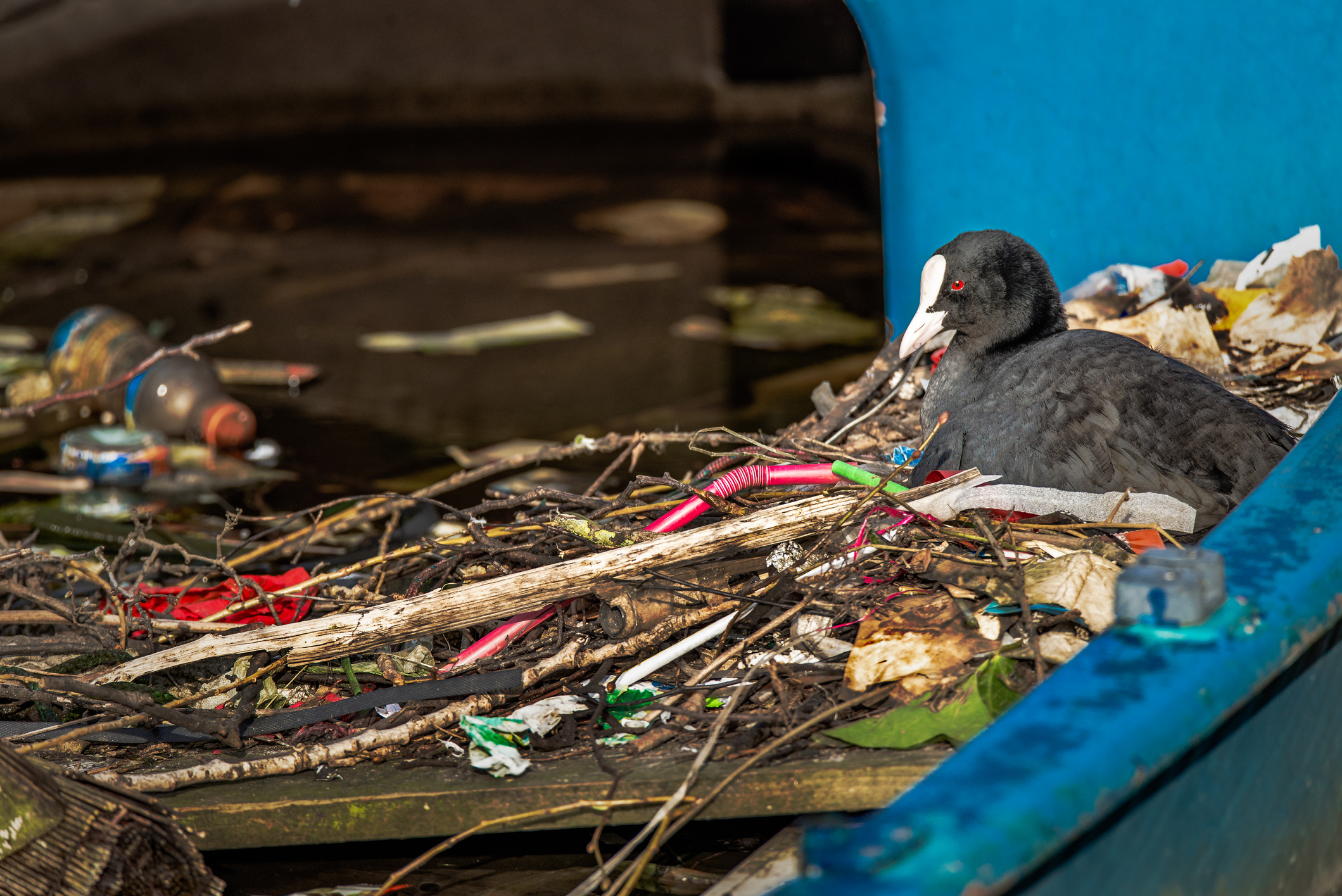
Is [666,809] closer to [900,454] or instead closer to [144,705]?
[144,705]

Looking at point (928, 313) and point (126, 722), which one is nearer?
point (126, 722)

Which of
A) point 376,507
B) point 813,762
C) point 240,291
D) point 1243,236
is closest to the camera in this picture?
point 813,762

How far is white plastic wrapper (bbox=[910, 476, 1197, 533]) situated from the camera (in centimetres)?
225

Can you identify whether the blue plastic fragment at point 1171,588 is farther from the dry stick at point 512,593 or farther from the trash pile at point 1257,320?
the trash pile at point 1257,320

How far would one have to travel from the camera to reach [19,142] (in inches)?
445

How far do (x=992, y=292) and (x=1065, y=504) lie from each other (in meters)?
0.88

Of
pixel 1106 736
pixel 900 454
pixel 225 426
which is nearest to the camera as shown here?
pixel 1106 736

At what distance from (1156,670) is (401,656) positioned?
1.43 m

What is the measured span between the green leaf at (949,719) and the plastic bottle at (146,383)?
13.6 feet

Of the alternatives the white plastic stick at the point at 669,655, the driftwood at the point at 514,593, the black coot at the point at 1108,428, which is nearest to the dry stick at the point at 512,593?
the driftwood at the point at 514,593

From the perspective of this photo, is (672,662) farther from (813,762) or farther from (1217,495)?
(1217,495)

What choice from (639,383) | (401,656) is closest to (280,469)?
(639,383)

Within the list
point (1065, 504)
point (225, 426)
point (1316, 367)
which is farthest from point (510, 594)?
point (225, 426)

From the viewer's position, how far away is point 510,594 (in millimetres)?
2246
